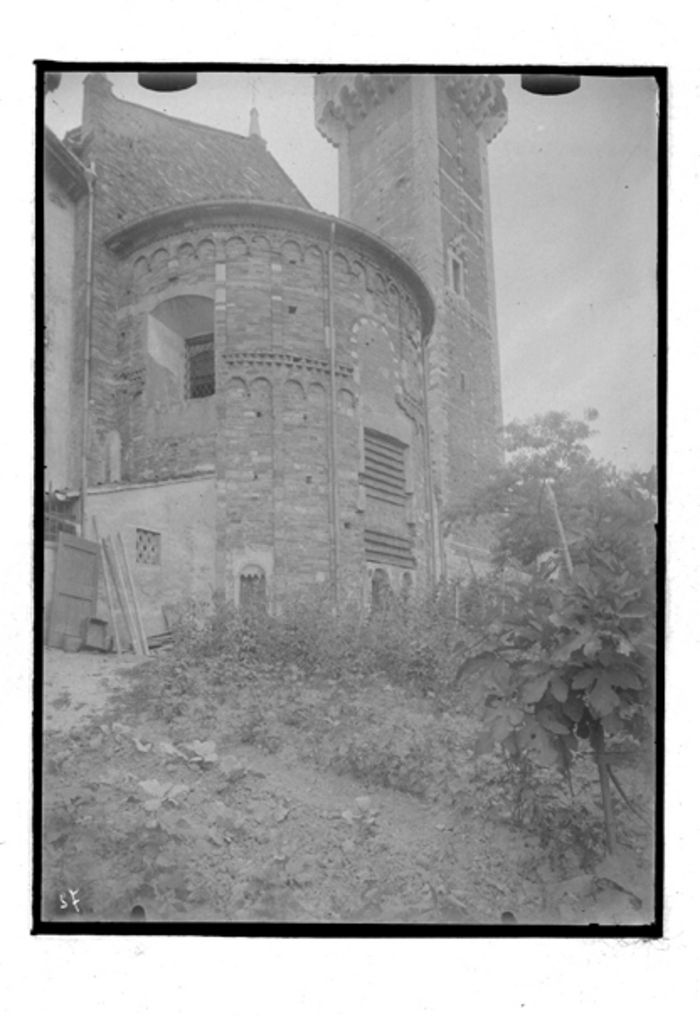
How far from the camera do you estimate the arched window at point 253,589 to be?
4.01 metres

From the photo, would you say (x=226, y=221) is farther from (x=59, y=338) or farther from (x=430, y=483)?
(x=430, y=483)

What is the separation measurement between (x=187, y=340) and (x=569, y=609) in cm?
251

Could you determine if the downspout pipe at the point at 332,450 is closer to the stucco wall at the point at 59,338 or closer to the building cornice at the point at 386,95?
the building cornice at the point at 386,95

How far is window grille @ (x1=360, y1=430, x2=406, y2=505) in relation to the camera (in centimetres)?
435

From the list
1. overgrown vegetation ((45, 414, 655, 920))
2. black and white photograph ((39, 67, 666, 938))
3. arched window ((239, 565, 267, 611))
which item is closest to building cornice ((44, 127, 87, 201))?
black and white photograph ((39, 67, 666, 938))

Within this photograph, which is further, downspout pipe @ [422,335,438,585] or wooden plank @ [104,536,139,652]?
downspout pipe @ [422,335,438,585]

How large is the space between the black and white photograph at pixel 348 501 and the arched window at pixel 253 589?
12 mm

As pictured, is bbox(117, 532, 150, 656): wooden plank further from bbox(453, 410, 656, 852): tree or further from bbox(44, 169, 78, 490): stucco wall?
bbox(453, 410, 656, 852): tree

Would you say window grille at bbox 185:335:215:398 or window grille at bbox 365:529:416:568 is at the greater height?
window grille at bbox 185:335:215:398

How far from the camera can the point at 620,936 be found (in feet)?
12.0

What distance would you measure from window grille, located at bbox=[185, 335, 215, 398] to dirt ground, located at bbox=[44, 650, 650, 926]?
151 centimetres

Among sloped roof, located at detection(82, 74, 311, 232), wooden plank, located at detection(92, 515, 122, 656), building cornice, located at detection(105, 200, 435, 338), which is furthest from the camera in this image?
building cornice, located at detection(105, 200, 435, 338)

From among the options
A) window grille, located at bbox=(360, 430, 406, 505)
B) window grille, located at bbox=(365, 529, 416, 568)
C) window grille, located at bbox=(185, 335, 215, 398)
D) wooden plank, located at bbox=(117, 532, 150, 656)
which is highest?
window grille, located at bbox=(185, 335, 215, 398)

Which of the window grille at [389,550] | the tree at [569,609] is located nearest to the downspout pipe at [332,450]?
the window grille at [389,550]
